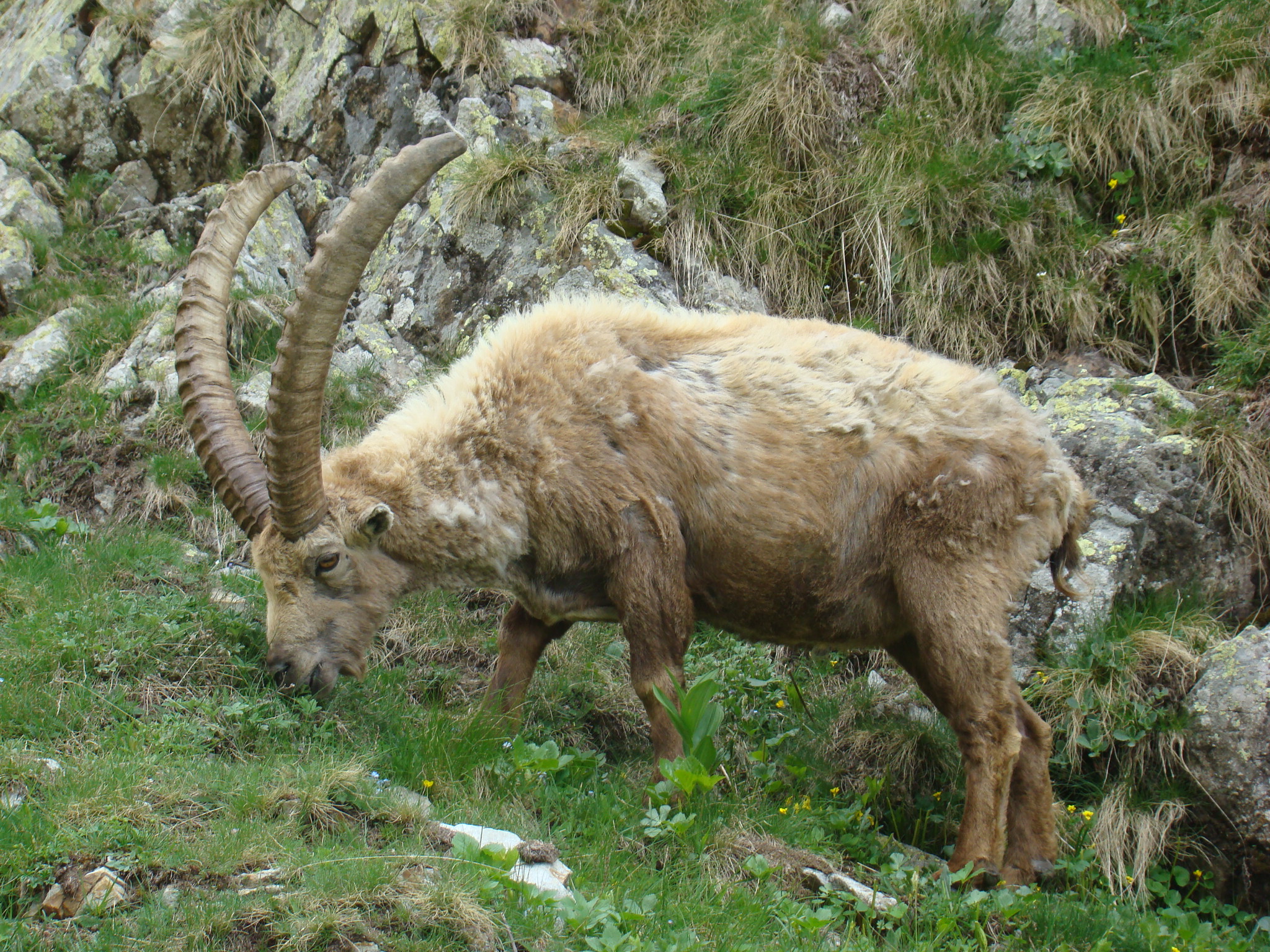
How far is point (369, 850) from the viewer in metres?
4.01

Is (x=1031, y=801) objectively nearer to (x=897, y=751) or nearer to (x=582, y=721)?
(x=897, y=751)

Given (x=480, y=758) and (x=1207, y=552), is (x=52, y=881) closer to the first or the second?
(x=480, y=758)

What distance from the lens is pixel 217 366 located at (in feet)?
18.7

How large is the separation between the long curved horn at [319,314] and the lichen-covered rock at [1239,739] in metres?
5.05

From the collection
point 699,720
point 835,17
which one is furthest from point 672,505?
point 835,17

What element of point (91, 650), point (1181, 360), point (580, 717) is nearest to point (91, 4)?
point (91, 650)

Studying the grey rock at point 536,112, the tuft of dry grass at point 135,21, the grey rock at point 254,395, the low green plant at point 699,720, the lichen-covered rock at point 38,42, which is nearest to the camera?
the low green plant at point 699,720

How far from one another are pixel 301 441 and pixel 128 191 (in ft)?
22.2

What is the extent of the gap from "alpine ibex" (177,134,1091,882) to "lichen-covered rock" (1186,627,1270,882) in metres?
1.06

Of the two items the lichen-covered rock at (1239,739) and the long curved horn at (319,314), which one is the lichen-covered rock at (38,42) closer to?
the long curved horn at (319,314)

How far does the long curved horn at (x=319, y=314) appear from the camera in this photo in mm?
4746

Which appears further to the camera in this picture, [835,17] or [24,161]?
[24,161]

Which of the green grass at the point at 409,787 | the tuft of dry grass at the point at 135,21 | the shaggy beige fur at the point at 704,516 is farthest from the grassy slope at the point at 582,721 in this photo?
the tuft of dry grass at the point at 135,21

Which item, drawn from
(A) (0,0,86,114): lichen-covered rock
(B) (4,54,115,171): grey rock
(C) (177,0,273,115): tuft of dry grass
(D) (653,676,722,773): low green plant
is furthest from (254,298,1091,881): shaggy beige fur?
(A) (0,0,86,114): lichen-covered rock
